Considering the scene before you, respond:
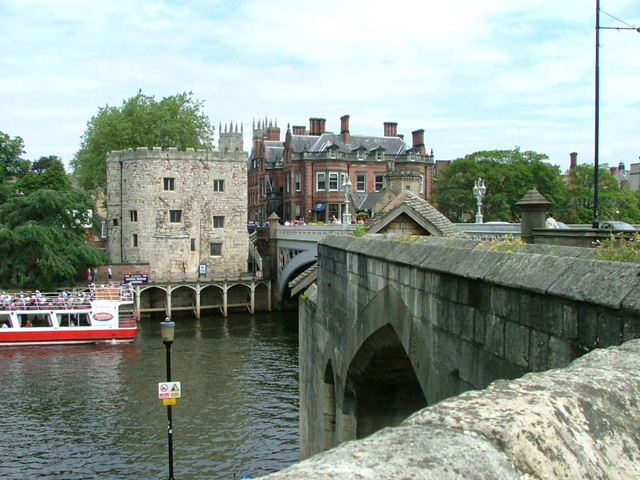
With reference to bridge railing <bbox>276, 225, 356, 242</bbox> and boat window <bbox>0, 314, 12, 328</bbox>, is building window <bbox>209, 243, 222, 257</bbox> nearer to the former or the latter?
bridge railing <bbox>276, 225, 356, 242</bbox>

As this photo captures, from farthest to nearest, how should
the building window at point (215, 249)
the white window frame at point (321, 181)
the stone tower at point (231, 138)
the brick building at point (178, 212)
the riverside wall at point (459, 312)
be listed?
the stone tower at point (231, 138)
the white window frame at point (321, 181)
the building window at point (215, 249)
the brick building at point (178, 212)
the riverside wall at point (459, 312)

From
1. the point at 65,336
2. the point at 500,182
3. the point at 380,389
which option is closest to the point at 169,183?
the point at 65,336

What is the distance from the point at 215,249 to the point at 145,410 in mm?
26763

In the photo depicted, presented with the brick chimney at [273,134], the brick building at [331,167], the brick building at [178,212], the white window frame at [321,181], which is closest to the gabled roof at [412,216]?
the brick building at [178,212]

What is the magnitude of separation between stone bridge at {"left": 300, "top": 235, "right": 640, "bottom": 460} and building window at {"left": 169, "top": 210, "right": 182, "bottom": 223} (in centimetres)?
3747

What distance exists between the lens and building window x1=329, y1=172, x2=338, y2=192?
68.1 meters

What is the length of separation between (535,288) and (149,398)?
24.4 m

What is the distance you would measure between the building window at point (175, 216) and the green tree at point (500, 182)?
2130 centimetres

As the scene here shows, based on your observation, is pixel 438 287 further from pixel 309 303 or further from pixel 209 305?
pixel 209 305

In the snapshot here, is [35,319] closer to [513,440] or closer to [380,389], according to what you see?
[380,389]

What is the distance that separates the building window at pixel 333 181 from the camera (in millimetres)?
68062

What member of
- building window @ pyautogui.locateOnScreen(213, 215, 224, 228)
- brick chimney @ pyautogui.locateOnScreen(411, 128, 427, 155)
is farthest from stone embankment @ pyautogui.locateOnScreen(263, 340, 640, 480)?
brick chimney @ pyautogui.locateOnScreen(411, 128, 427, 155)

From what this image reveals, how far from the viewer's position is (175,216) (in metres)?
49.7

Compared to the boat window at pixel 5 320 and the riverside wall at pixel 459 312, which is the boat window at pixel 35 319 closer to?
the boat window at pixel 5 320
